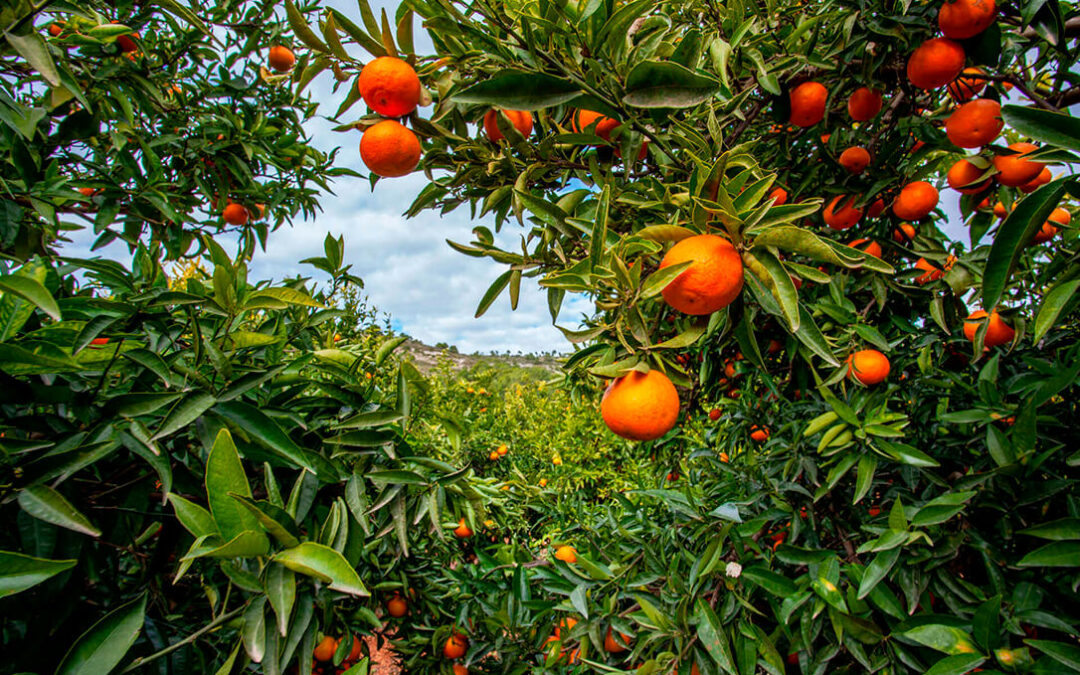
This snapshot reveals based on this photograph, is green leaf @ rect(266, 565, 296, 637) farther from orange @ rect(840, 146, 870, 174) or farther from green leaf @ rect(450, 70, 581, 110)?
orange @ rect(840, 146, 870, 174)

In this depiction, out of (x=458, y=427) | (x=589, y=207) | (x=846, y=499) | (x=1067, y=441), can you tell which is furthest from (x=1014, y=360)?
(x=458, y=427)

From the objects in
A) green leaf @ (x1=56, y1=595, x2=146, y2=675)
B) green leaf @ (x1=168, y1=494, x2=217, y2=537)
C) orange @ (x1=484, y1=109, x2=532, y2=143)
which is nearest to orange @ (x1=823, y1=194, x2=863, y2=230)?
orange @ (x1=484, y1=109, x2=532, y2=143)

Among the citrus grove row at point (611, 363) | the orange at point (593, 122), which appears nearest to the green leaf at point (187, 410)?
the citrus grove row at point (611, 363)

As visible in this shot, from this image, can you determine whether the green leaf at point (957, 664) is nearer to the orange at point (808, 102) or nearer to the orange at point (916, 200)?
the orange at point (916, 200)

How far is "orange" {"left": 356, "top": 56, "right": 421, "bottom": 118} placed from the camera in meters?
0.89

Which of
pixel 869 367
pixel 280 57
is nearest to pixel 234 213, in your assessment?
pixel 280 57

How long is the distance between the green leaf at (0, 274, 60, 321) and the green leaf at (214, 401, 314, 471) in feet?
0.80

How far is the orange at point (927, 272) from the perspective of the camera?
1.38 meters

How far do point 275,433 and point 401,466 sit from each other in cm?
30

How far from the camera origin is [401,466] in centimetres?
98

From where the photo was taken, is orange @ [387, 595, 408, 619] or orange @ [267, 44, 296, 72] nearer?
orange @ [387, 595, 408, 619]

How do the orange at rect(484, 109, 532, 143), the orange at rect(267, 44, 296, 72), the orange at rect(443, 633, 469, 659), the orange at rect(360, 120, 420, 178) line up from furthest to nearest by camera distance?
1. the orange at rect(267, 44, 296, 72)
2. the orange at rect(443, 633, 469, 659)
3. the orange at rect(484, 109, 532, 143)
4. the orange at rect(360, 120, 420, 178)

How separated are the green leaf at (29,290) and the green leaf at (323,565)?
16.3 inches

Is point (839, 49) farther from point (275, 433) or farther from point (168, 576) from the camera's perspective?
point (168, 576)
